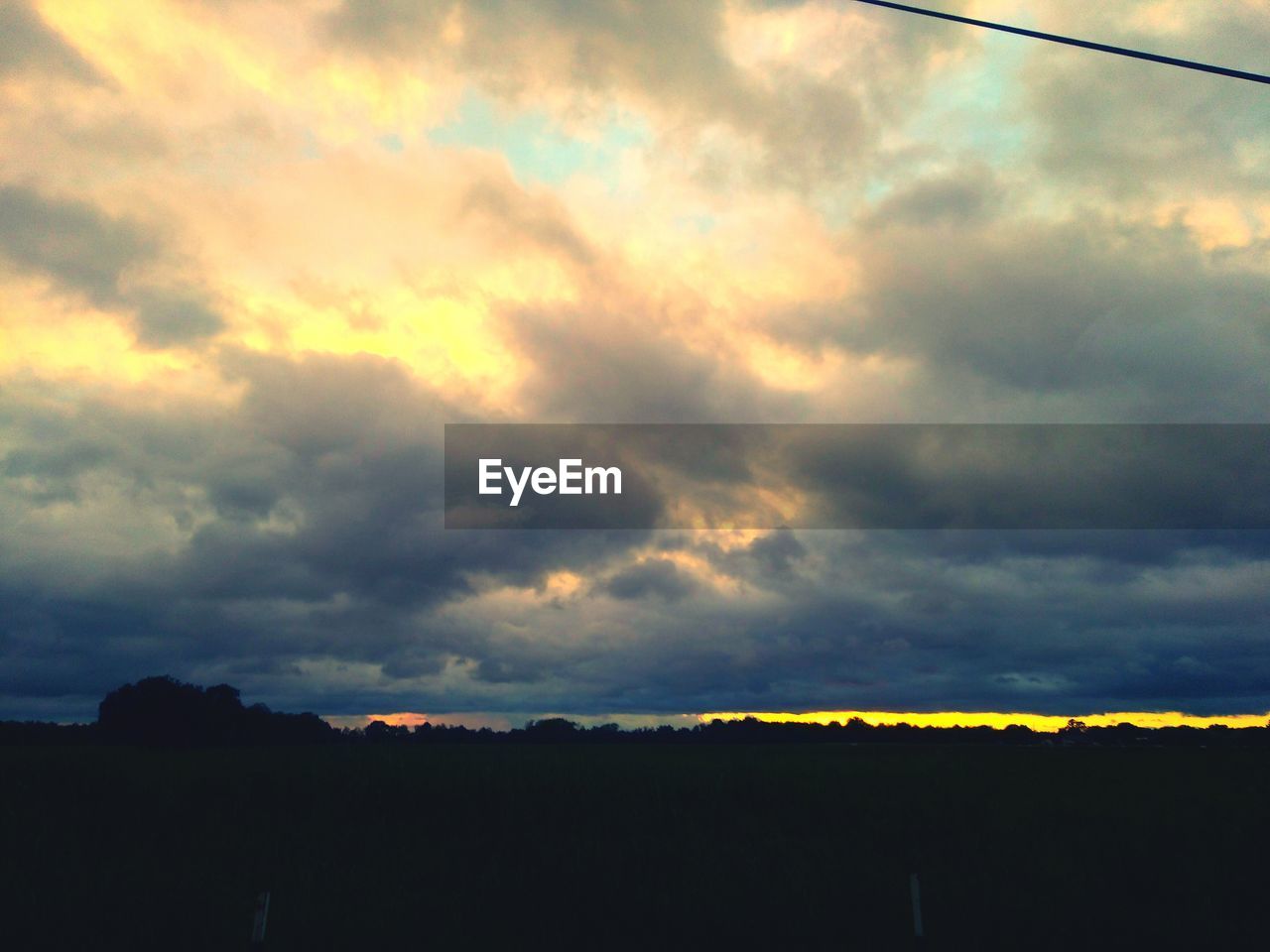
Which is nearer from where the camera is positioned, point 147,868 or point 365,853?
point 147,868

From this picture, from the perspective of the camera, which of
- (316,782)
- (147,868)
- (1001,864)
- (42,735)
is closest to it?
(147,868)

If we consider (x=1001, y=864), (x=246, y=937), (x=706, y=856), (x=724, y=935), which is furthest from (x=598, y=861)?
(x=1001, y=864)

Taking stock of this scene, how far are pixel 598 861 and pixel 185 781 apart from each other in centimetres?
2018

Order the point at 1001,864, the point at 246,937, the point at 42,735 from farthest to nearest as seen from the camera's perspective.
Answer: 1. the point at 42,735
2. the point at 1001,864
3. the point at 246,937

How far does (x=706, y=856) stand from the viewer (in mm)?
26047

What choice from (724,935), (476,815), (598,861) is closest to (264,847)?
(476,815)

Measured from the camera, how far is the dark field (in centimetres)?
1998

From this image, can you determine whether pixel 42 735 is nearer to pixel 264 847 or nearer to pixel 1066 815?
pixel 264 847

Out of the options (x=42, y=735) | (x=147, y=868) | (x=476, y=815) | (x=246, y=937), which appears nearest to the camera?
(x=246, y=937)

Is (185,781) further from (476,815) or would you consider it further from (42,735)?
(42,735)

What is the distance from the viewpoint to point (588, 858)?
26.0 meters

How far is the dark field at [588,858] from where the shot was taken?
787 inches

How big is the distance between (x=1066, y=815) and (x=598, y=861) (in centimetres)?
2114

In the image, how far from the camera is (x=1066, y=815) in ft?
118
